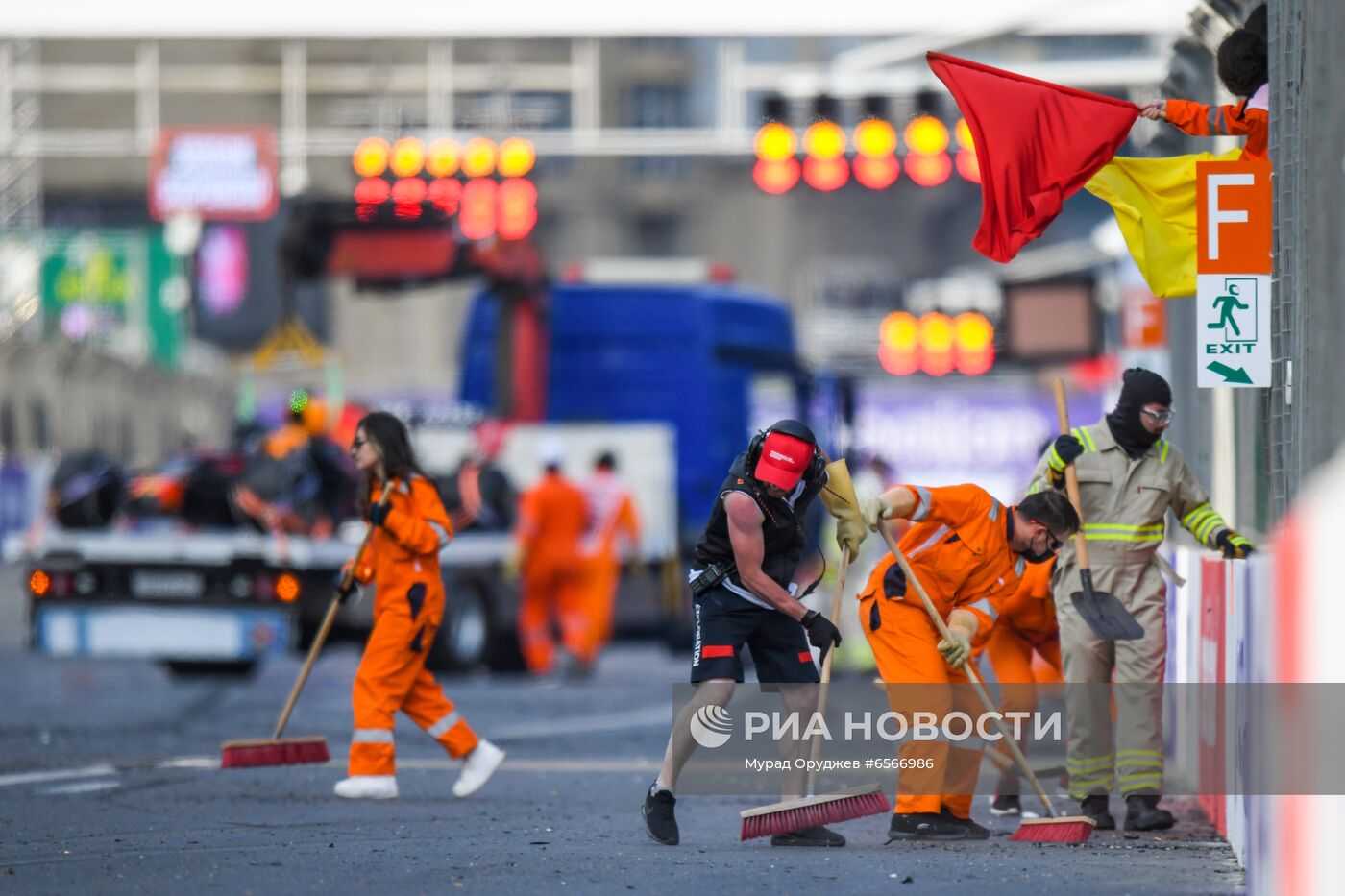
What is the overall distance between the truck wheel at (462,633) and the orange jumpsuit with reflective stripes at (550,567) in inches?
11.6

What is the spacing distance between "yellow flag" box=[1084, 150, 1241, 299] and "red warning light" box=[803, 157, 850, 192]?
43.1ft

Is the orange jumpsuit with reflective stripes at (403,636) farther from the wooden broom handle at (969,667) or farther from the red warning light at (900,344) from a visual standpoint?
the red warning light at (900,344)

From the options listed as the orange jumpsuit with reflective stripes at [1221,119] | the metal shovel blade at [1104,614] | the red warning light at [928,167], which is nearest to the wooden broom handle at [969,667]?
the metal shovel blade at [1104,614]

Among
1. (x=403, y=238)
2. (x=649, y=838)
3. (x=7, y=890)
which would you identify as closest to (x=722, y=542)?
(x=649, y=838)

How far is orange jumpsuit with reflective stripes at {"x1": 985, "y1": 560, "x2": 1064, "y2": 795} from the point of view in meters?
9.73

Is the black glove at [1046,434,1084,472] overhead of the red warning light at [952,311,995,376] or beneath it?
beneath

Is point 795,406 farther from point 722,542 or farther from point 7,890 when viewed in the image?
point 7,890

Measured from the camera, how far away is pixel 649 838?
29.2ft

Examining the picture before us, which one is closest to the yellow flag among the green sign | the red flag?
the red flag

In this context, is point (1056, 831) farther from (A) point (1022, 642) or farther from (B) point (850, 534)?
(A) point (1022, 642)

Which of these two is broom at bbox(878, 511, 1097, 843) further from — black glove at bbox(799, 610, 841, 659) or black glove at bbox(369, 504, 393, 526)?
black glove at bbox(369, 504, 393, 526)

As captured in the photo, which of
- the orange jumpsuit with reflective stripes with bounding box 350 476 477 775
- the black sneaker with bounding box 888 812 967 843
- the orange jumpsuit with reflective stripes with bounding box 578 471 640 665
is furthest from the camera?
the orange jumpsuit with reflective stripes with bounding box 578 471 640 665

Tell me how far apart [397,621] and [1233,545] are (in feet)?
11.4

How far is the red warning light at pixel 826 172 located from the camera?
22.5 m
